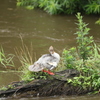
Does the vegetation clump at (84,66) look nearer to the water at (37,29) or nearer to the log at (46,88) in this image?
the log at (46,88)

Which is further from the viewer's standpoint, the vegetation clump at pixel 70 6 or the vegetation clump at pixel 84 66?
the vegetation clump at pixel 70 6

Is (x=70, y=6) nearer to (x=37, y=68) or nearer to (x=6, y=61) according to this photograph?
(x=6, y=61)

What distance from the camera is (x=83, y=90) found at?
6301 millimetres

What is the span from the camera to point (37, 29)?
1272 centimetres

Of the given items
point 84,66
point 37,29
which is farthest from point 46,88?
point 37,29

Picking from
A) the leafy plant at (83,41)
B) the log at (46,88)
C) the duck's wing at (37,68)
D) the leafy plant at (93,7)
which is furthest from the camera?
the leafy plant at (93,7)

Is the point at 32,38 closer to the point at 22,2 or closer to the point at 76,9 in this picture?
the point at 76,9

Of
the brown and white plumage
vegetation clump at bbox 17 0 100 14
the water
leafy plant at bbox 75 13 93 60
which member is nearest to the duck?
the brown and white plumage

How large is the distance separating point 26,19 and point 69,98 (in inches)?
336

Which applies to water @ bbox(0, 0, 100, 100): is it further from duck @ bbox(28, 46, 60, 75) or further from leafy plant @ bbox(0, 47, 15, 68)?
duck @ bbox(28, 46, 60, 75)

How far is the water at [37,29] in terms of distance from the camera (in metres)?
10.9

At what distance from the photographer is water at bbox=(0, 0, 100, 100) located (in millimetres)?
10891

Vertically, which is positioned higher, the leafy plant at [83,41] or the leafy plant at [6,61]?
the leafy plant at [83,41]

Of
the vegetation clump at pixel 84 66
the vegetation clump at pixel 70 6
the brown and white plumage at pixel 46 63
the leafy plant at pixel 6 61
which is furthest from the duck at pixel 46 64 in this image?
the vegetation clump at pixel 70 6
